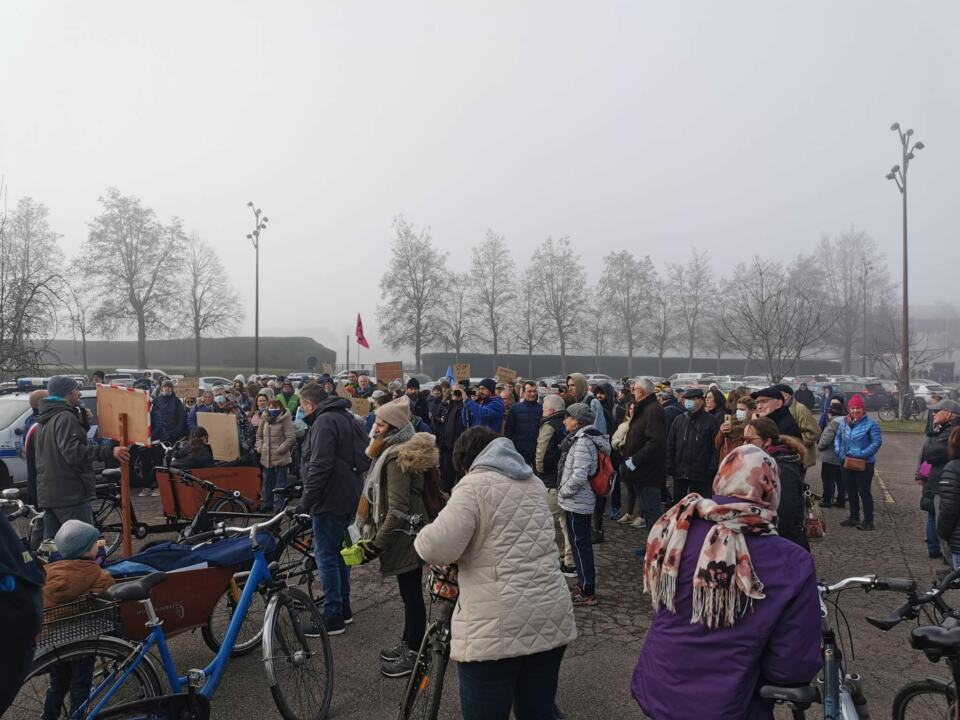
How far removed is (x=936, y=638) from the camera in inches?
96.7

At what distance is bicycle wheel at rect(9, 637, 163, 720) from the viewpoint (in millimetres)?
2840

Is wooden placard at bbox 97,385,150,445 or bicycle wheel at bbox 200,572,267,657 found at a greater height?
wooden placard at bbox 97,385,150,445

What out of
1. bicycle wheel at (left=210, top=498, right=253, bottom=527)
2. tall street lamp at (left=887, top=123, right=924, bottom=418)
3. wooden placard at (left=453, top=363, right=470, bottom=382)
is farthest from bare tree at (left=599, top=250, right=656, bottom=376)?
bicycle wheel at (left=210, top=498, right=253, bottom=527)

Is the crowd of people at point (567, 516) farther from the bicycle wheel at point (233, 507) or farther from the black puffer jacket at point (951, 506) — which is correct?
the bicycle wheel at point (233, 507)

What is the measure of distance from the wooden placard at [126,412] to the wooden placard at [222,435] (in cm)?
185

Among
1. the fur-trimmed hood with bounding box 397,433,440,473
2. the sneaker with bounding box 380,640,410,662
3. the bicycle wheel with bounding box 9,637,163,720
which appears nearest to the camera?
the bicycle wheel with bounding box 9,637,163,720

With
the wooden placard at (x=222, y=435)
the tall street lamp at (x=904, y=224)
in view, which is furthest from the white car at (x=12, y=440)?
the tall street lamp at (x=904, y=224)

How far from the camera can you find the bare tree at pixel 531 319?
46906 mm

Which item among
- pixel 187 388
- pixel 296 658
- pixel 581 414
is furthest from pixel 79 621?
pixel 187 388

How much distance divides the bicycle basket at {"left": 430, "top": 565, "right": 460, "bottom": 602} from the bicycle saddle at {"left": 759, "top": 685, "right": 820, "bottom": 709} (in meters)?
1.75

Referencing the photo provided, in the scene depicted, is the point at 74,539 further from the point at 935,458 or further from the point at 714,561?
the point at 935,458

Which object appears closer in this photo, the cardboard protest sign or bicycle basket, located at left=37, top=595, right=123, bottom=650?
bicycle basket, located at left=37, top=595, right=123, bottom=650

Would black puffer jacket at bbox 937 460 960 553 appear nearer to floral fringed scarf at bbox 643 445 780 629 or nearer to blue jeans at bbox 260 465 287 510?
floral fringed scarf at bbox 643 445 780 629

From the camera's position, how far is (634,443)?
7.64 m
